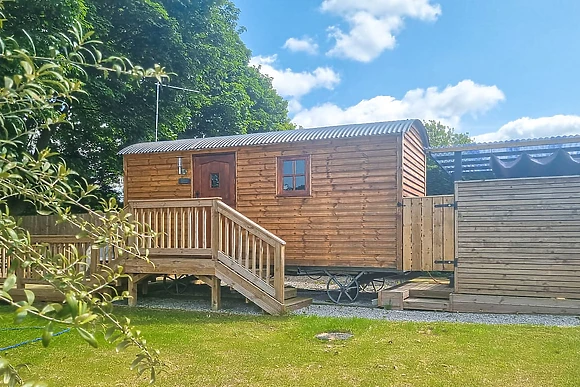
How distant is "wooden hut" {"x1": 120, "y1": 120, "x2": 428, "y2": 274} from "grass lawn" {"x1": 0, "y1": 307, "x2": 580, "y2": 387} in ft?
7.53

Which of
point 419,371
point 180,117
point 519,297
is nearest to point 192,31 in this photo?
point 180,117

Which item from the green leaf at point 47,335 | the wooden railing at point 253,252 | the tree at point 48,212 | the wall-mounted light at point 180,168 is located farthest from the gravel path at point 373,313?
the green leaf at point 47,335

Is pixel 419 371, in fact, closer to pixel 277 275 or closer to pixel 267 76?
pixel 277 275

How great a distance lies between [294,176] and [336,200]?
38.9 inches

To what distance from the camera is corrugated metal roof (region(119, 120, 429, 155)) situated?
8672 mm

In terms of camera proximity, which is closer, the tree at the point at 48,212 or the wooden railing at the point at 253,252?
the tree at the point at 48,212

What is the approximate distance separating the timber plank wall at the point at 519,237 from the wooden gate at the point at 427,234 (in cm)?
31

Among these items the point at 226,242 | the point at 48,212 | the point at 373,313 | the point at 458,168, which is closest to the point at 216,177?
the point at 226,242

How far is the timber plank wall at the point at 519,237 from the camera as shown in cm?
742

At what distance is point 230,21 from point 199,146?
1177 cm

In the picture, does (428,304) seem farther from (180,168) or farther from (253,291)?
(180,168)

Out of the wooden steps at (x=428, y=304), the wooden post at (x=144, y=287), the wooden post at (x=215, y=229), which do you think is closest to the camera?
the wooden steps at (x=428, y=304)

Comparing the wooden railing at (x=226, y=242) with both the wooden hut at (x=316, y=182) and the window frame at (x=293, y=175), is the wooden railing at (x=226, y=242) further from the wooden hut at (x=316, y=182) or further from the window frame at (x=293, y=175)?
the window frame at (x=293, y=175)

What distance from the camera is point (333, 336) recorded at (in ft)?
19.6
